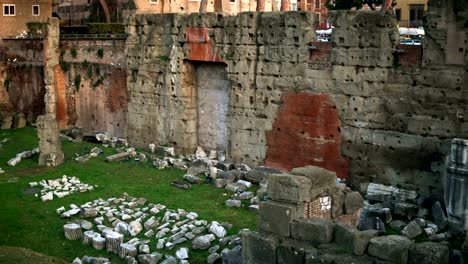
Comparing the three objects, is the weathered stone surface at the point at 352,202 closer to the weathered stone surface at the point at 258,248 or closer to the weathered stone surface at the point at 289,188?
the weathered stone surface at the point at 289,188

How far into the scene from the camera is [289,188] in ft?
35.5

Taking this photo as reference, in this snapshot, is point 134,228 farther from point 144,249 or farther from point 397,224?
point 397,224

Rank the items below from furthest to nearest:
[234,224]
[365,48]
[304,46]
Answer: [304,46] < [365,48] < [234,224]

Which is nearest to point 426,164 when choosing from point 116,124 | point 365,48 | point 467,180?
point 467,180

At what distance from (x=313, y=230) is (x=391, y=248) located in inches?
53.4

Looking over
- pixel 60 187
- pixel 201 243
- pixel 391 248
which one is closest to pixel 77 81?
pixel 60 187

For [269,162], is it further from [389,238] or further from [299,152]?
[389,238]

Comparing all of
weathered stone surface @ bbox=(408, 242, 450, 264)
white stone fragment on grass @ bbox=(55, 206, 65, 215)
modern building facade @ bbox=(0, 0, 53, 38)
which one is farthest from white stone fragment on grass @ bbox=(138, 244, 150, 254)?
modern building facade @ bbox=(0, 0, 53, 38)

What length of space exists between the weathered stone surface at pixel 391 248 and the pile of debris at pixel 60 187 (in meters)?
9.59

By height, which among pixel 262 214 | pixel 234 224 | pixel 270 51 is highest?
pixel 270 51

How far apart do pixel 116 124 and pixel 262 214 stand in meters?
13.6

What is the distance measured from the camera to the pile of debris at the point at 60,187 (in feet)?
55.3

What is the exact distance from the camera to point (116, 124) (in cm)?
2362

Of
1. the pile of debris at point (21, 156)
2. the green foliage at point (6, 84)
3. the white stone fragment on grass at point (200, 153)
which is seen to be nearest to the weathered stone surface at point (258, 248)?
the white stone fragment on grass at point (200, 153)
